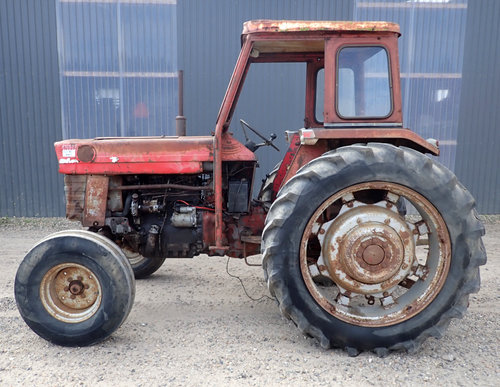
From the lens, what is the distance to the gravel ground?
2.36 meters

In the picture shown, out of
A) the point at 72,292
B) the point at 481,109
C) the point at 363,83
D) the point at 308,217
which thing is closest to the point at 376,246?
the point at 308,217

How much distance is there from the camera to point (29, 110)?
6.82 metres

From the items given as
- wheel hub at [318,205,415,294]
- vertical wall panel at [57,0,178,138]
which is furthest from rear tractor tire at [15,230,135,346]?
vertical wall panel at [57,0,178,138]

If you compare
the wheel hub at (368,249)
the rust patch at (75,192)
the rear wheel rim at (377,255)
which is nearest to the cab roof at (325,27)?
the rear wheel rim at (377,255)

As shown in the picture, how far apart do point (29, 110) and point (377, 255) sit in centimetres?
648

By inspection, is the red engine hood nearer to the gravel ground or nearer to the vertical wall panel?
the gravel ground

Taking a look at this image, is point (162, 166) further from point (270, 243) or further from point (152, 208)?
point (270, 243)

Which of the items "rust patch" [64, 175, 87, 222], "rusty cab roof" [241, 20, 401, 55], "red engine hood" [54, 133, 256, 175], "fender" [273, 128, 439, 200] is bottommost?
"rust patch" [64, 175, 87, 222]

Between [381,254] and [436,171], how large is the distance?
2.09 feet

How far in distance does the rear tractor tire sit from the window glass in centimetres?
193

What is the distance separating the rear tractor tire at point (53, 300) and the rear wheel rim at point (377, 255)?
4.10 ft

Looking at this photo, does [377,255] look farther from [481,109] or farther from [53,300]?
[481,109]

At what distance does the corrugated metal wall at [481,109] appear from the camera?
22.9ft

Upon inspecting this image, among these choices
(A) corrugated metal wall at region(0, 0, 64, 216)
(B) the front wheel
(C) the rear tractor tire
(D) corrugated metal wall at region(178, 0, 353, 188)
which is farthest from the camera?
(D) corrugated metal wall at region(178, 0, 353, 188)
